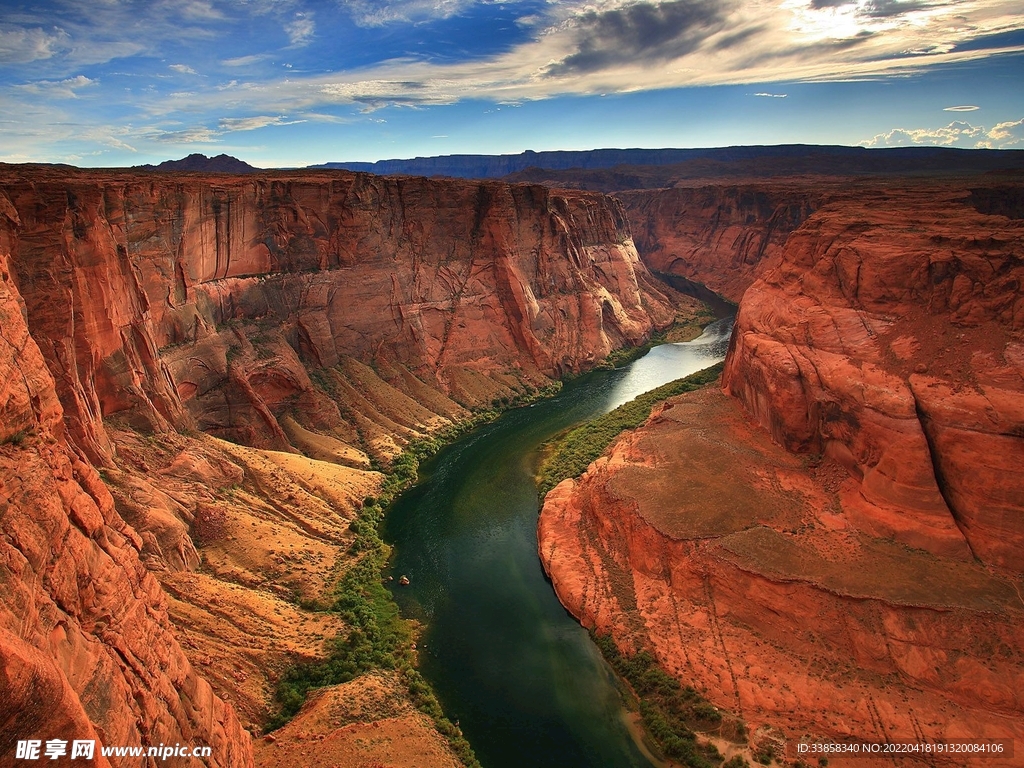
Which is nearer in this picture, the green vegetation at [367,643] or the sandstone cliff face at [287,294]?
the green vegetation at [367,643]

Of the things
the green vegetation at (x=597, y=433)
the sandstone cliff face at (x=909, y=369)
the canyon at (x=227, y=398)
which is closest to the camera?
the canyon at (x=227, y=398)

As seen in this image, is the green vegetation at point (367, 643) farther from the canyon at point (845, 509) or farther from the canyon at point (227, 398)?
the canyon at point (845, 509)

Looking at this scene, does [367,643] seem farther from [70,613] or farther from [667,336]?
[667,336]

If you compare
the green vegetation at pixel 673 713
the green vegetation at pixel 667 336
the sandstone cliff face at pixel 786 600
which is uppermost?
the green vegetation at pixel 667 336

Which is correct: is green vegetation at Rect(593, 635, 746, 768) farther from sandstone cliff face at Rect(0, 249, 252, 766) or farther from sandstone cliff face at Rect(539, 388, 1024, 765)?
sandstone cliff face at Rect(0, 249, 252, 766)

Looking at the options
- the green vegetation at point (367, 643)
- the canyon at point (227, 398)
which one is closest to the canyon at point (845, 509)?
the green vegetation at point (367, 643)

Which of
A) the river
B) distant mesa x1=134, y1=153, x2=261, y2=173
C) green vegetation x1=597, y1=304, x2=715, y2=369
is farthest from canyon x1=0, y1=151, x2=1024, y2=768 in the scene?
distant mesa x1=134, y1=153, x2=261, y2=173

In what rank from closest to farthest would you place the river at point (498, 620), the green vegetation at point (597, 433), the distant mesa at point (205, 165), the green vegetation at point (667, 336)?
the river at point (498, 620), the green vegetation at point (597, 433), the green vegetation at point (667, 336), the distant mesa at point (205, 165)
